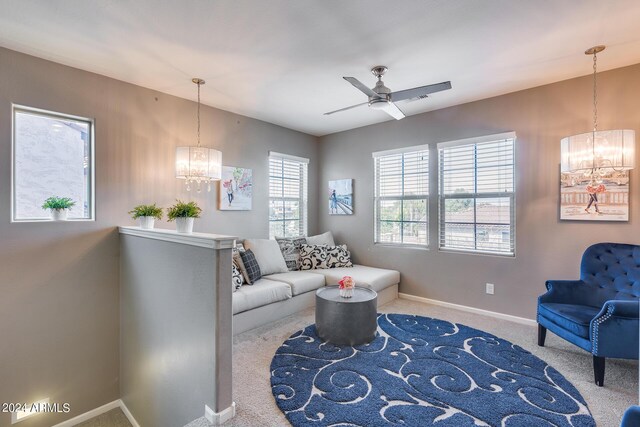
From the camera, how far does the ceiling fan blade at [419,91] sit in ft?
8.09

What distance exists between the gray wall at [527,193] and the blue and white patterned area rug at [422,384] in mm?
875

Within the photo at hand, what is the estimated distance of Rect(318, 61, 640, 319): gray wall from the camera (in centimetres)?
300

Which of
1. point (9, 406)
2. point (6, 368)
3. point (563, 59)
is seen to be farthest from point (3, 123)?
point (563, 59)

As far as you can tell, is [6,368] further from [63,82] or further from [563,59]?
[563,59]

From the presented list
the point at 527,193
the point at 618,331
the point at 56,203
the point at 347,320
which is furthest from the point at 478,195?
the point at 56,203

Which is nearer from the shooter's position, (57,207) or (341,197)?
(57,207)

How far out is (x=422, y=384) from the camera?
7.61ft

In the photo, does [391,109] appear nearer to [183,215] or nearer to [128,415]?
[183,215]

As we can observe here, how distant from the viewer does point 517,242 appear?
3.55m

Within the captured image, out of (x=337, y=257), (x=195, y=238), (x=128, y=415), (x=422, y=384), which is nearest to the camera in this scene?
(x=195, y=238)

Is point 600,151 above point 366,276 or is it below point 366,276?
above

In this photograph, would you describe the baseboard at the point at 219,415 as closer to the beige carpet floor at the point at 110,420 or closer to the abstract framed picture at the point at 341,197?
the beige carpet floor at the point at 110,420

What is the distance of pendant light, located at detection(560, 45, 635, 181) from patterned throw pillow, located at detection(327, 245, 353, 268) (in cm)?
294

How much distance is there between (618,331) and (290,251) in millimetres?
3511
